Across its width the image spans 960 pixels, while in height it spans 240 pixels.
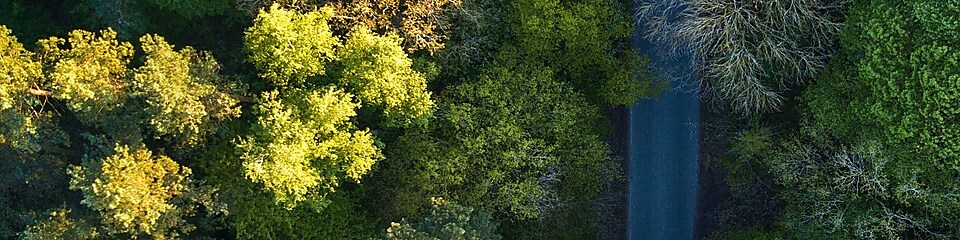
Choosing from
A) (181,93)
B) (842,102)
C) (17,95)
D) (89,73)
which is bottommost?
(842,102)

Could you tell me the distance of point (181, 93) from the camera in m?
23.5

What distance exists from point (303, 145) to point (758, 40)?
15.1 meters

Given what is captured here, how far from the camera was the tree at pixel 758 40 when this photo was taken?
25.7 metres

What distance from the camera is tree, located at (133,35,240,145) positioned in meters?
23.5

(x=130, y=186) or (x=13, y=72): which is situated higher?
(x=13, y=72)

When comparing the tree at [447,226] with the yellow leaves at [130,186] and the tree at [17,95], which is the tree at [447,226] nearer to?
the yellow leaves at [130,186]

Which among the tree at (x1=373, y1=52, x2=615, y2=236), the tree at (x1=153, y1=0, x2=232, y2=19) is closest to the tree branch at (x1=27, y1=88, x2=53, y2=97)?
the tree at (x1=153, y1=0, x2=232, y2=19)

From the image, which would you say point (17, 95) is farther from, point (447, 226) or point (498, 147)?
point (498, 147)

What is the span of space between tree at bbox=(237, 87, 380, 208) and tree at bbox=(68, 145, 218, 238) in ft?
7.45

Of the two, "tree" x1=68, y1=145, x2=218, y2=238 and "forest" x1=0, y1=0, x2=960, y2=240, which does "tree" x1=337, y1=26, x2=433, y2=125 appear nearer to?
"forest" x1=0, y1=0, x2=960, y2=240

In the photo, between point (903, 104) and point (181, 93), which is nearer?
point (903, 104)

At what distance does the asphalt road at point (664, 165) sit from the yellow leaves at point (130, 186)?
56.0ft

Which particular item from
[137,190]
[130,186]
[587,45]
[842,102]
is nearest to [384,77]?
[587,45]

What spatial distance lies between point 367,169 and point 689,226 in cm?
1377
